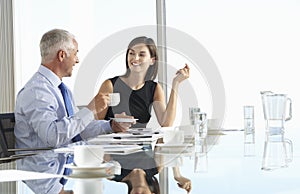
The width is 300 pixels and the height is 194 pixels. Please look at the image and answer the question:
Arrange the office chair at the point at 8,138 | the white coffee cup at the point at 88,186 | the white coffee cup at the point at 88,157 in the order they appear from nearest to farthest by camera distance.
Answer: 1. the white coffee cup at the point at 88,186
2. the white coffee cup at the point at 88,157
3. the office chair at the point at 8,138

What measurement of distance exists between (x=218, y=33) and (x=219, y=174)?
3633 mm

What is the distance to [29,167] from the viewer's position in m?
1.92

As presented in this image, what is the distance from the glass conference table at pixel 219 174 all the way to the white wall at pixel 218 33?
2648 mm

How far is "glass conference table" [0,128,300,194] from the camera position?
1435mm

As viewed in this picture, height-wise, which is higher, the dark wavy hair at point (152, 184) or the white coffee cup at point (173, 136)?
the white coffee cup at point (173, 136)

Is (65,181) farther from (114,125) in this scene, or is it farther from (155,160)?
(114,125)

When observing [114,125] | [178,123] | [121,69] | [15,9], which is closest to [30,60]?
[15,9]

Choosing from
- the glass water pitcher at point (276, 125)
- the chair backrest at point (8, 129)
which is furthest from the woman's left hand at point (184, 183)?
the chair backrest at point (8, 129)

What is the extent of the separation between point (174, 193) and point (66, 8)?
4.50m

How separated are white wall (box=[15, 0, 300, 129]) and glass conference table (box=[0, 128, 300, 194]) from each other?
104 inches

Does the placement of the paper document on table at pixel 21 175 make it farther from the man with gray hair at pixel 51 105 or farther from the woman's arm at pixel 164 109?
the woman's arm at pixel 164 109

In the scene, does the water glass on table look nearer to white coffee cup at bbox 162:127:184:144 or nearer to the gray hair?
white coffee cup at bbox 162:127:184:144

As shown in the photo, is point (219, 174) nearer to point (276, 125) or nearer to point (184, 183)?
point (184, 183)

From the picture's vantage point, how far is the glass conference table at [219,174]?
143cm
